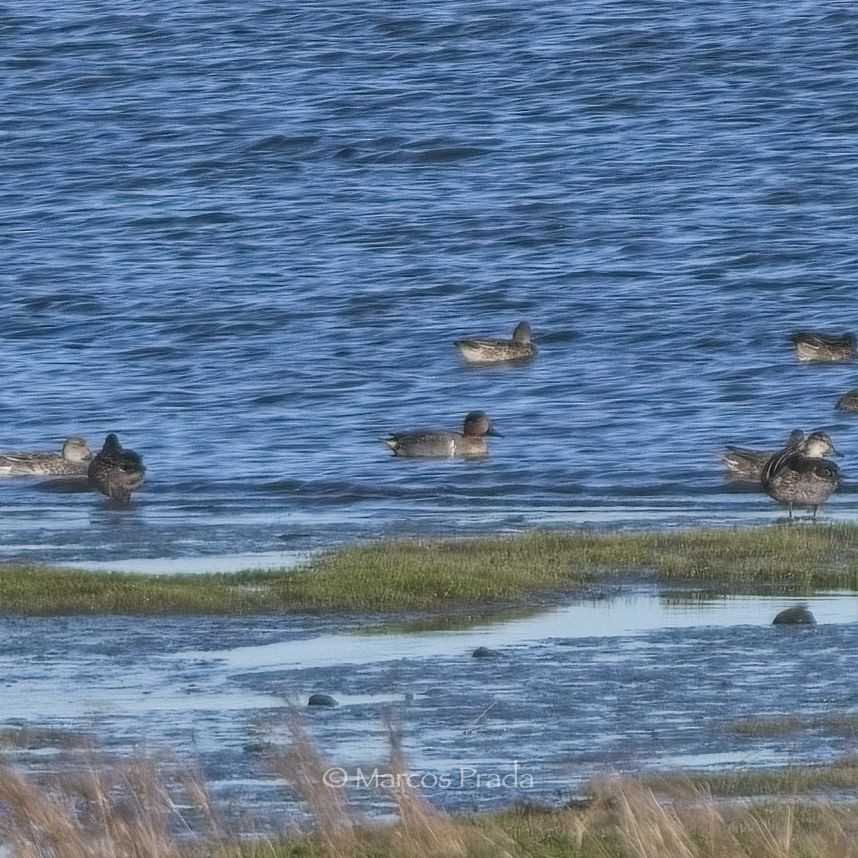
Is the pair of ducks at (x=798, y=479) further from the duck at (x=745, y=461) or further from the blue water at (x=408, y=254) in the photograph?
the duck at (x=745, y=461)

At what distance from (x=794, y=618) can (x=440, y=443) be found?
12.0 m

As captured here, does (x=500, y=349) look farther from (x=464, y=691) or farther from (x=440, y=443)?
(x=464, y=691)

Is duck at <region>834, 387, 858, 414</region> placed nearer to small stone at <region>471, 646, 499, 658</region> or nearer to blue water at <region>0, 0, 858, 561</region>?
blue water at <region>0, 0, 858, 561</region>

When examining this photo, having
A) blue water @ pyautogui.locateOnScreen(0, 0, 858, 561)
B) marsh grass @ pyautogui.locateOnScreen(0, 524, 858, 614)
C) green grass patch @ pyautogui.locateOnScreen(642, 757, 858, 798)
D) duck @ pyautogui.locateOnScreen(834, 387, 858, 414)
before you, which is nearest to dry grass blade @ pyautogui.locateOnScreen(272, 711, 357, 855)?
green grass patch @ pyautogui.locateOnScreen(642, 757, 858, 798)

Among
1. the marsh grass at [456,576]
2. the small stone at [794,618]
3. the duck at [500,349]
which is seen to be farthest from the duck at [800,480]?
the duck at [500,349]

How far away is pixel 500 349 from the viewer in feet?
113

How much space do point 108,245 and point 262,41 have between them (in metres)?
25.5

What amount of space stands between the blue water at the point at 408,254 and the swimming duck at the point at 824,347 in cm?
24

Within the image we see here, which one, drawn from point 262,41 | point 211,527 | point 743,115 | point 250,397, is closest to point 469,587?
point 211,527

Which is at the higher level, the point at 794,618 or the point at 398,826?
the point at 398,826

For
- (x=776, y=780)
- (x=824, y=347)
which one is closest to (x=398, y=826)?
(x=776, y=780)

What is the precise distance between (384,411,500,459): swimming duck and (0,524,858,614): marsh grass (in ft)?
25.5

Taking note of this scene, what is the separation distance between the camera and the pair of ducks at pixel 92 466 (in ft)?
75.5

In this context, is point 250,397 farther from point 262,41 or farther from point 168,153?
point 262,41
